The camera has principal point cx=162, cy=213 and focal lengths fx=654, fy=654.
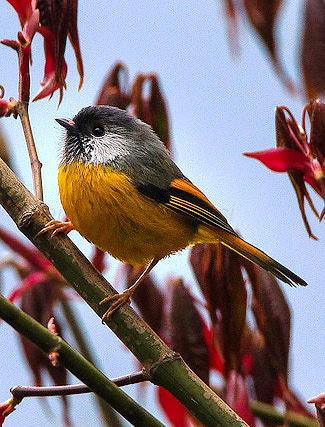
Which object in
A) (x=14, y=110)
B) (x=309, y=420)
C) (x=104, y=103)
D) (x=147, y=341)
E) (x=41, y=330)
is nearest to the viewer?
(x=41, y=330)

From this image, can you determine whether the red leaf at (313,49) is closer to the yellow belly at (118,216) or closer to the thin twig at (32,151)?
the thin twig at (32,151)

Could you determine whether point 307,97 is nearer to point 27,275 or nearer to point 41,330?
point 41,330

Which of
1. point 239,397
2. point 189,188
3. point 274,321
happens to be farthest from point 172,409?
point 189,188

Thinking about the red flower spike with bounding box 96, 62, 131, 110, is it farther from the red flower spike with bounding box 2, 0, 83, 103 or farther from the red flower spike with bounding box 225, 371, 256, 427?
the red flower spike with bounding box 225, 371, 256, 427

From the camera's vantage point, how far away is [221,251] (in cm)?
139

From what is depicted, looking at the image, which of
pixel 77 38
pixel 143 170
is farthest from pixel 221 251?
pixel 143 170

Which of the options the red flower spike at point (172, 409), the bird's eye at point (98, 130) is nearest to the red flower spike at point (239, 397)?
the red flower spike at point (172, 409)

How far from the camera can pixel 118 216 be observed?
183cm

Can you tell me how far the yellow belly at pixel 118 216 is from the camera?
1.83m

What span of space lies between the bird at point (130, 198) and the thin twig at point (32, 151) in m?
0.49

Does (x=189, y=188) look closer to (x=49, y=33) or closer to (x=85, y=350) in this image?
(x=85, y=350)

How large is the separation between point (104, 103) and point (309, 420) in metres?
0.88

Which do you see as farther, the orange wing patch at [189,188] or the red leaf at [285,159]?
the orange wing patch at [189,188]

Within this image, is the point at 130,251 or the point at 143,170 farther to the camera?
the point at 143,170
